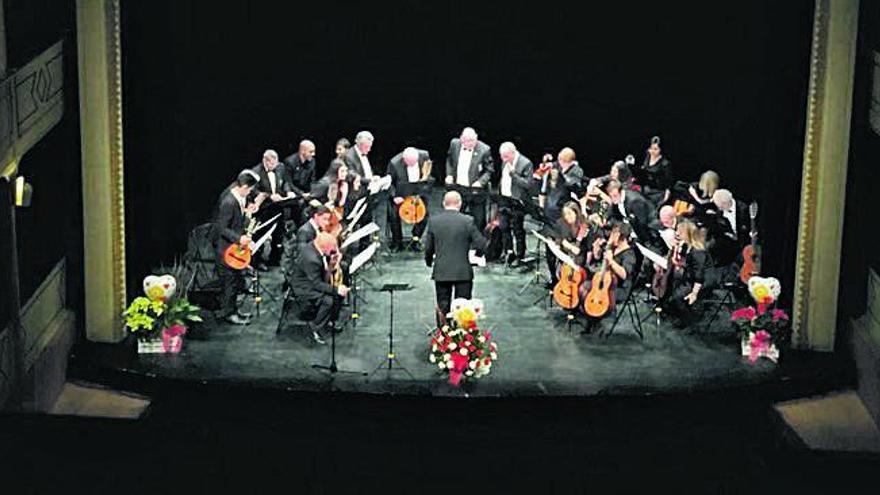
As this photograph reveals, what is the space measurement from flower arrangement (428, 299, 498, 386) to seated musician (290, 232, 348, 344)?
122 cm

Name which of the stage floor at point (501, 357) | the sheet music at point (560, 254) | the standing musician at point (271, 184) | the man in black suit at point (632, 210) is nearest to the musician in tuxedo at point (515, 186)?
the man in black suit at point (632, 210)

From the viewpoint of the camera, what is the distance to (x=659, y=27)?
63.7 feet

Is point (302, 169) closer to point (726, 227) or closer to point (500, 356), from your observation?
point (500, 356)

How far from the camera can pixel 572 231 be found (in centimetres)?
1594

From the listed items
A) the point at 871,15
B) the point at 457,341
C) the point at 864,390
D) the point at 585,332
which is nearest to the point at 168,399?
the point at 457,341

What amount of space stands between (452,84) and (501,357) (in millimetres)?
6079

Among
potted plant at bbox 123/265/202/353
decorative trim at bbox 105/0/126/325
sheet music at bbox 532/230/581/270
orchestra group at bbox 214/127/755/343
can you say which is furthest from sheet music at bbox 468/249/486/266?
decorative trim at bbox 105/0/126/325

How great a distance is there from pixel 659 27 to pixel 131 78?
6.69m

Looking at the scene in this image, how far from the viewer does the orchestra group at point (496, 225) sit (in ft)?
50.3

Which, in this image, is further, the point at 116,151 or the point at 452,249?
the point at 116,151

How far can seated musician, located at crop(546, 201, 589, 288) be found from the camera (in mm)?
15742

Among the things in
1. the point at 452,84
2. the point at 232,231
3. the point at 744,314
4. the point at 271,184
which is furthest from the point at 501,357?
the point at 452,84

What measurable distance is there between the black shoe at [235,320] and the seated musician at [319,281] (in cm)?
82

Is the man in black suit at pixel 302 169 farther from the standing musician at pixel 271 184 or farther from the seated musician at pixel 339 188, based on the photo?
the seated musician at pixel 339 188
